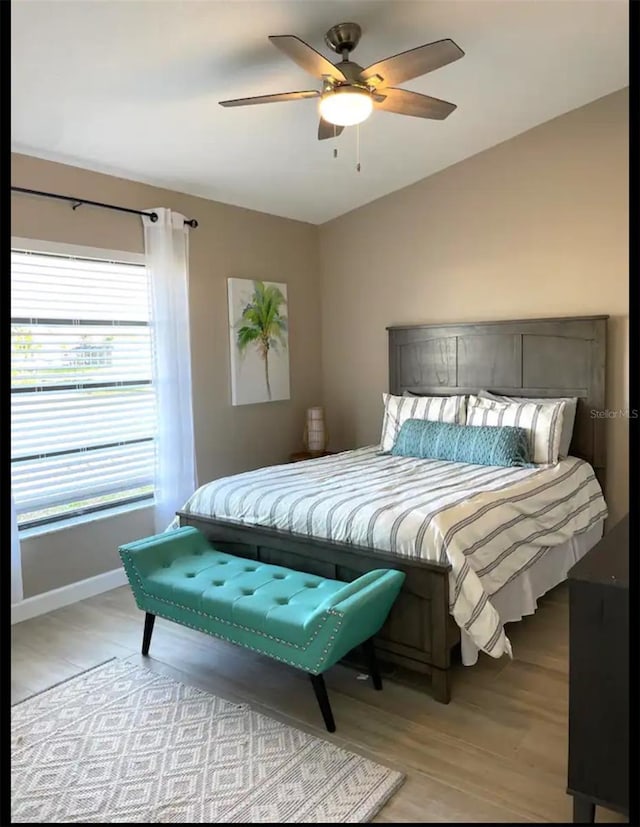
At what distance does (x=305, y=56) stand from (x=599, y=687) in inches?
90.3

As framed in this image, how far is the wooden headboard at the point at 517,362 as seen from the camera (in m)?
4.03

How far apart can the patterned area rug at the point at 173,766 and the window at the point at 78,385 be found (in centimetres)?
132

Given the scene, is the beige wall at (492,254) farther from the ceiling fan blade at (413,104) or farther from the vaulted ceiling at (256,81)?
the ceiling fan blade at (413,104)

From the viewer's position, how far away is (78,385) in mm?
3689

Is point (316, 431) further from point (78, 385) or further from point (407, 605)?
point (407, 605)

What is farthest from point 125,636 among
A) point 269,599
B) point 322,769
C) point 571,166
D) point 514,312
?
point 571,166

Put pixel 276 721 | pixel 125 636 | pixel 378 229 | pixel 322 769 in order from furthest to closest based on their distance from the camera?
pixel 378 229 → pixel 125 636 → pixel 276 721 → pixel 322 769

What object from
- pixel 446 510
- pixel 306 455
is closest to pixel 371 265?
pixel 306 455

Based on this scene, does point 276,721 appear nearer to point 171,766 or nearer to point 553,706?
point 171,766

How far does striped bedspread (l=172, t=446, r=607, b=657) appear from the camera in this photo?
254 centimetres

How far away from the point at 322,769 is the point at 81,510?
2258mm

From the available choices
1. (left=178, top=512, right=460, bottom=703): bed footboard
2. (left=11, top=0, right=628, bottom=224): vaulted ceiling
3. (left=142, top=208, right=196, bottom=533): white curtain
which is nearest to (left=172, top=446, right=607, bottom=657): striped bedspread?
(left=178, top=512, right=460, bottom=703): bed footboard

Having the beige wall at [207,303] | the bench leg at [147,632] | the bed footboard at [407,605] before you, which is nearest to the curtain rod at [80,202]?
the beige wall at [207,303]

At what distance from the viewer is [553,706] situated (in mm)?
2488
